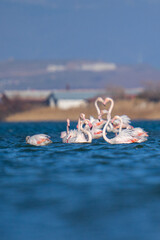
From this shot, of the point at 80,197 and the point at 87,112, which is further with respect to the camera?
the point at 87,112

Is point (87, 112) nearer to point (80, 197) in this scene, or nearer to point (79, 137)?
point (79, 137)

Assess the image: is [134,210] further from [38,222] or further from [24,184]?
[24,184]

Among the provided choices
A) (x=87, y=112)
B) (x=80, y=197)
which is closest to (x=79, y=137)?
(x=80, y=197)

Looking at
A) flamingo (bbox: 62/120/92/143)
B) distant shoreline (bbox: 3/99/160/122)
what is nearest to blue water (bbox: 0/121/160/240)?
flamingo (bbox: 62/120/92/143)

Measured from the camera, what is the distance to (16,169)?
1331 centimetres

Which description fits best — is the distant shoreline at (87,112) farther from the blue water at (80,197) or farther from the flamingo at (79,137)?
the blue water at (80,197)

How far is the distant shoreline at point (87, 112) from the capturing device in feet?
276

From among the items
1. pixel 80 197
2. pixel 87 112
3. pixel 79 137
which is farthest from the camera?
pixel 87 112

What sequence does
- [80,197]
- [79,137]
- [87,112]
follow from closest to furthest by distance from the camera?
1. [80,197]
2. [79,137]
3. [87,112]

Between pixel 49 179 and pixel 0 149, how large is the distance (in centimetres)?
787

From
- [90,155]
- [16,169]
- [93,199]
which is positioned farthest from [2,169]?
[93,199]

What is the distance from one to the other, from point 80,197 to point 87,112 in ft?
254

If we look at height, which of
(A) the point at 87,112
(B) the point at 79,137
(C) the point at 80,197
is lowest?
(C) the point at 80,197

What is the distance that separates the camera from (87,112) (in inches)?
3423
